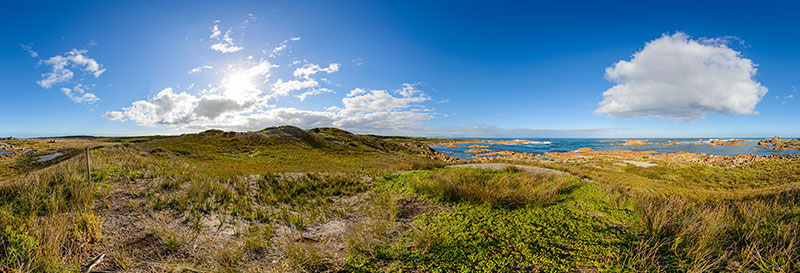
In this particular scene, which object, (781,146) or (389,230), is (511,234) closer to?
(389,230)

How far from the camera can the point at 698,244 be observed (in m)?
2.99

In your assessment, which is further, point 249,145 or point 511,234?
point 249,145

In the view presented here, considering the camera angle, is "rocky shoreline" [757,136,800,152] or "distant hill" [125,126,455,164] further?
"rocky shoreline" [757,136,800,152]

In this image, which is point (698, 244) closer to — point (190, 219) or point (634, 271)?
point (634, 271)

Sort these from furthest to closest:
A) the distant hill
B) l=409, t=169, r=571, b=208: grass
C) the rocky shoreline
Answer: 1. the rocky shoreline
2. the distant hill
3. l=409, t=169, r=571, b=208: grass

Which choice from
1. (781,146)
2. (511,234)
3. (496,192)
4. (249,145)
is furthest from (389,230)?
(781,146)

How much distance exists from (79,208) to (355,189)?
5906mm

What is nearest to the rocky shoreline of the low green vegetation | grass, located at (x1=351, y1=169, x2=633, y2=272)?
the low green vegetation

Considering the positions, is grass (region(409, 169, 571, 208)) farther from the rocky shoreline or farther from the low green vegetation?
the rocky shoreline

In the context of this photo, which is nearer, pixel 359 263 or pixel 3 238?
pixel 359 263

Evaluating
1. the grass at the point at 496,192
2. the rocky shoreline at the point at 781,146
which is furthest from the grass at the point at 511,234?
the rocky shoreline at the point at 781,146

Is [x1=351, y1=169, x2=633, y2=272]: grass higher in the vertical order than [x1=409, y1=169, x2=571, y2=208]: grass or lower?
lower

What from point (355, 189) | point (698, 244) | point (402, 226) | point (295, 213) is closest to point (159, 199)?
point (295, 213)

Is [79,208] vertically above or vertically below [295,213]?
above
